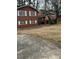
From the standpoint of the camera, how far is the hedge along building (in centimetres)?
231

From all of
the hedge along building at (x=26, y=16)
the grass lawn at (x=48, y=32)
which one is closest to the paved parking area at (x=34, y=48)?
the grass lawn at (x=48, y=32)

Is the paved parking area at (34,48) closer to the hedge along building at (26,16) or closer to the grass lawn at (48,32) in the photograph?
the grass lawn at (48,32)

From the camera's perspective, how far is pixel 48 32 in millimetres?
2352

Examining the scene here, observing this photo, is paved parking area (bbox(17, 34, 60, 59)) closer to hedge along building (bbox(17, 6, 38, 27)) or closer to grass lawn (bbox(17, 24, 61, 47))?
grass lawn (bbox(17, 24, 61, 47))

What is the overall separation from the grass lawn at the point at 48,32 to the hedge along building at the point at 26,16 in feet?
0.25

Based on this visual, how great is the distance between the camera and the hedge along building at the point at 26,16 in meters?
2.31

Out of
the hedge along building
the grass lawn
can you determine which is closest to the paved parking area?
the grass lawn

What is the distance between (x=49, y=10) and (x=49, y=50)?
0.51m

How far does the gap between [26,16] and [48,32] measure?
0.35 m

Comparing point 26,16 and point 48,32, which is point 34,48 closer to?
point 48,32

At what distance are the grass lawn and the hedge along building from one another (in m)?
0.08
